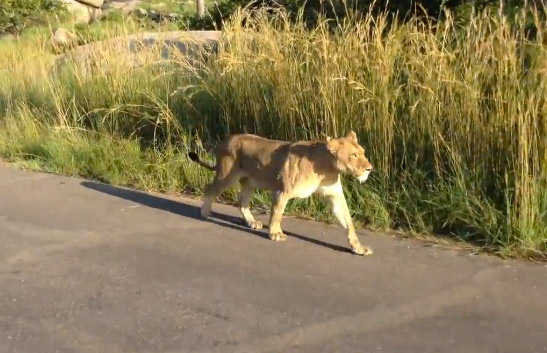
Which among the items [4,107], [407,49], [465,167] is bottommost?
[4,107]

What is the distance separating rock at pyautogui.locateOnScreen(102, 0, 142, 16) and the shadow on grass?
30.6 m

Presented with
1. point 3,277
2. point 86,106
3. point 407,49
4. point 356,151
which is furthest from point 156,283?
point 86,106

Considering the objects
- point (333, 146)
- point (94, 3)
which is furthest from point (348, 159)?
point (94, 3)

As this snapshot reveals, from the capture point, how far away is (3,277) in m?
6.19

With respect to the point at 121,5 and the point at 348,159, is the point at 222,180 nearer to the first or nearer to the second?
the point at 348,159

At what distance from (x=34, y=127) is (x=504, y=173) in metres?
6.57

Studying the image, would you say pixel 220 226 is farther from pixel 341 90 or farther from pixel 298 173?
pixel 341 90

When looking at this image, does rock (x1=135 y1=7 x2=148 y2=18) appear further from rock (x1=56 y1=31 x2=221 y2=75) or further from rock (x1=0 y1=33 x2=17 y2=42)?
rock (x1=56 y1=31 x2=221 y2=75)

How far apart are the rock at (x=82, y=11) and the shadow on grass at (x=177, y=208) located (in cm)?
2607

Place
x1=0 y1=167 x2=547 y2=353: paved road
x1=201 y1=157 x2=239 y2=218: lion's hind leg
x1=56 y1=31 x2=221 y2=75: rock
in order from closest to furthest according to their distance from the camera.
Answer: x1=0 y1=167 x2=547 y2=353: paved road
x1=201 y1=157 x2=239 y2=218: lion's hind leg
x1=56 y1=31 x2=221 y2=75: rock

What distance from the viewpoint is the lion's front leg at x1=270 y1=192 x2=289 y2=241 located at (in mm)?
6777

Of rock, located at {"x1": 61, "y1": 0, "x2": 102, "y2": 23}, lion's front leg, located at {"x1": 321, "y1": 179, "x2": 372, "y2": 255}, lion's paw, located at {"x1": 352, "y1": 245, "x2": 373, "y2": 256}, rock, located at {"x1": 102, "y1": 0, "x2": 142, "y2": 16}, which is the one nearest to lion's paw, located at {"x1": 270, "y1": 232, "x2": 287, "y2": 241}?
lion's front leg, located at {"x1": 321, "y1": 179, "x2": 372, "y2": 255}

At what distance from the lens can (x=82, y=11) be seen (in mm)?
36188

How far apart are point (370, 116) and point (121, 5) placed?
34.3m
